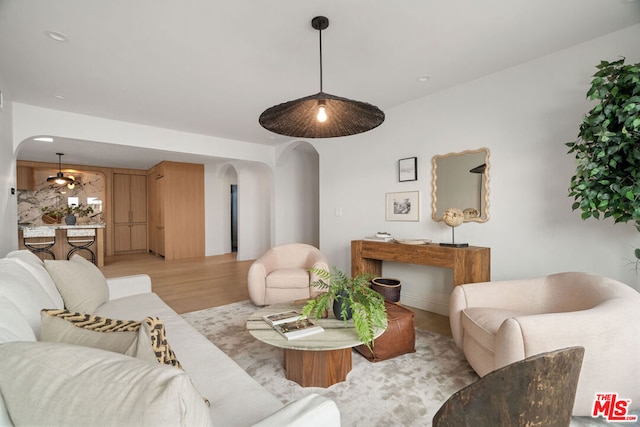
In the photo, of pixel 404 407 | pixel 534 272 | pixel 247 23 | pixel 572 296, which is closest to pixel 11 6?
pixel 247 23

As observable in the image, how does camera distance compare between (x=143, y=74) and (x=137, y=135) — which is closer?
(x=143, y=74)

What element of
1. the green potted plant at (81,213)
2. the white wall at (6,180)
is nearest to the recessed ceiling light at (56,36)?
the white wall at (6,180)

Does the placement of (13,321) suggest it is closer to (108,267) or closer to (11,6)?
(11,6)

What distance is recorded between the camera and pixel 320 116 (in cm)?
186

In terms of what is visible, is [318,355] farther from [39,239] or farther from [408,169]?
[39,239]

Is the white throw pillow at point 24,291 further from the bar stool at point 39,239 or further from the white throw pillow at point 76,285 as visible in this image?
the bar stool at point 39,239

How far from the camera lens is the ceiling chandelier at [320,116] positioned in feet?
5.72

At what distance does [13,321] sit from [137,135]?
415 cm

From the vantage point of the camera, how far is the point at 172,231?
6898mm

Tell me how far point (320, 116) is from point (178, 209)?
20.4 ft

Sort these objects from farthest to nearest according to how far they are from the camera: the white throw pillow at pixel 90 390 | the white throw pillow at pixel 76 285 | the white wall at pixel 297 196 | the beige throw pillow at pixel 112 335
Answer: the white wall at pixel 297 196
the white throw pillow at pixel 76 285
the beige throw pillow at pixel 112 335
the white throw pillow at pixel 90 390

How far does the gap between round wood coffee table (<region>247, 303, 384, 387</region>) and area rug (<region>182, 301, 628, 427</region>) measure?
5 cm

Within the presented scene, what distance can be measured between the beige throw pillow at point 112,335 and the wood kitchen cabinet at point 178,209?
647 cm

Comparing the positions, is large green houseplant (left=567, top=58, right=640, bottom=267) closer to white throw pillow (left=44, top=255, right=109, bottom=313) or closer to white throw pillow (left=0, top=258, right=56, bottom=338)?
white throw pillow (left=0, top=258, right=56, bottom=338)
